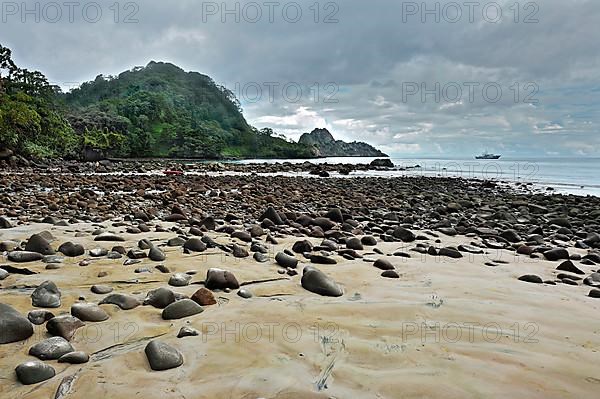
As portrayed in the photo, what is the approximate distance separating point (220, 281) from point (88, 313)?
922 millimetres

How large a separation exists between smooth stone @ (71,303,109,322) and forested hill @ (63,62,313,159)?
40849 mm

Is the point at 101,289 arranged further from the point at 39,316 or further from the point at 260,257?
the point at 260,257

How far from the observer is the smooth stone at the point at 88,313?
93.0 inches

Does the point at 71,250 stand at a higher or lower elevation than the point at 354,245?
higher

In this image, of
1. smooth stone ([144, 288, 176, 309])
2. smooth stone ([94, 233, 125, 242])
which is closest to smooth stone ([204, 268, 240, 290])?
smooth stone ([144, 288, 176, 309])

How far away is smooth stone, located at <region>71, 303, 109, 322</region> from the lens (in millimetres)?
2361

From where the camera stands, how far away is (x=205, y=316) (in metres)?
2.52

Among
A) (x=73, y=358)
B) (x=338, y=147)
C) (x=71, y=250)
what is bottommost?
(x=73, y=358)

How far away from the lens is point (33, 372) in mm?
1731

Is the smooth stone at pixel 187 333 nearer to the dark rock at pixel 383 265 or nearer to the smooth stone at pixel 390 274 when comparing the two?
the smooth stone at pixel 390 274

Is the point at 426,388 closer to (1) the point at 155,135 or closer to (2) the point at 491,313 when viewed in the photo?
(2) the point at 491,313

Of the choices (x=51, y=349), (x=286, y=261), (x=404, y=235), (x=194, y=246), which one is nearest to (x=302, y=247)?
(x=286, y=261)

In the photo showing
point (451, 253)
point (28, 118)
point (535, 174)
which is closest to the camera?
point (451, 253)

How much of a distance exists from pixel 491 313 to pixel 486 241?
3.23 meters
